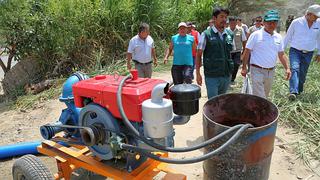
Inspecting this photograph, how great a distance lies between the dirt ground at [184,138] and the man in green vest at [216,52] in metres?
0.83

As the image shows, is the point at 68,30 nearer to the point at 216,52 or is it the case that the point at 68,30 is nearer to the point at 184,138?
the point at 184,138

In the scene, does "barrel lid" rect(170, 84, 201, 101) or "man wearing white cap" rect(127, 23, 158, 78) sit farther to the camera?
"man wearing white cap" rect(127, 23, 158, 78)

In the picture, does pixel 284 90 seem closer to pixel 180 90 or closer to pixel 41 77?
pixel 180 90

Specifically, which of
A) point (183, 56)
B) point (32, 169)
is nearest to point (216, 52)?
point (183, 56)

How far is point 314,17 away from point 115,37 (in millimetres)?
5521

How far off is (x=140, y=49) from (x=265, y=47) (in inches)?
87.4

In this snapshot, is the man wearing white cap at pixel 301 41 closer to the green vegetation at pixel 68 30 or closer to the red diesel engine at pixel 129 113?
the red diesel engine at pixel 129 113

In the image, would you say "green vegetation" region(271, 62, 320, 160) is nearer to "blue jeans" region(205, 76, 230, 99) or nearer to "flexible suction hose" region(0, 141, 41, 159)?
"blue jeans" region(205, 76, 230, 99)

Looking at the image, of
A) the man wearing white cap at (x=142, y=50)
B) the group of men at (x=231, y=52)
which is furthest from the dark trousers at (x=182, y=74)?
the man wearing white cap at (x=142, y=50)

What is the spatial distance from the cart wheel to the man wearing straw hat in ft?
8.72

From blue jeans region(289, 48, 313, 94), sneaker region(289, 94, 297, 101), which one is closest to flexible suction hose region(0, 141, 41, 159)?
sneaker region(289, 94, 297, 101)

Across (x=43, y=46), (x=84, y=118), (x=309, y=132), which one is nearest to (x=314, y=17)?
(x=309, y=132)

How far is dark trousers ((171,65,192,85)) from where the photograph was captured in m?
5.48

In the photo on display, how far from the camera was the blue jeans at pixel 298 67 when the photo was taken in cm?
513
